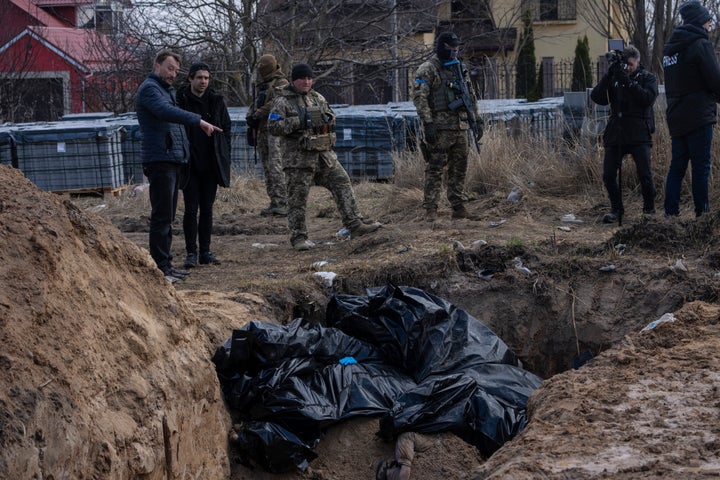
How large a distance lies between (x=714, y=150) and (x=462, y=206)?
261 centimetres

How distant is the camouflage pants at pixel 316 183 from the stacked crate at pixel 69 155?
5741mm

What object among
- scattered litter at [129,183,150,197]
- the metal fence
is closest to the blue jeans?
scattered litter at [129,183,150,197]

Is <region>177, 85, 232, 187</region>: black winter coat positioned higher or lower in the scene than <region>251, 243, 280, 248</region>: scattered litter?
higher

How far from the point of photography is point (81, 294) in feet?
12.1

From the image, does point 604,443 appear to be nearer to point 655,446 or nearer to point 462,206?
point 655,446

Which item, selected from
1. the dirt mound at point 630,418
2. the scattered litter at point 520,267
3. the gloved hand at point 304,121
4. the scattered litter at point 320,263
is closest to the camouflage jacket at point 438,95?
the gloved hand at point 304,121

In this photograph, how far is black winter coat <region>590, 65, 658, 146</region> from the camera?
309 inches

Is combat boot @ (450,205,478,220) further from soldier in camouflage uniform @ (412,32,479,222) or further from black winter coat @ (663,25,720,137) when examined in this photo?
black winter coat @ (663,25,720,137)

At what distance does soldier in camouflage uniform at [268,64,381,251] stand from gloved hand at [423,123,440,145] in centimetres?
99

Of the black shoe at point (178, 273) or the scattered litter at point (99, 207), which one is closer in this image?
the black shoe at point (178, 273)

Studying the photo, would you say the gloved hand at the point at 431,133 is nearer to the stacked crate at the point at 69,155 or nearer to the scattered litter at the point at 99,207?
the scattered litter at the point at 99,207

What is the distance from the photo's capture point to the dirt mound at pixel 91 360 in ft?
10.2

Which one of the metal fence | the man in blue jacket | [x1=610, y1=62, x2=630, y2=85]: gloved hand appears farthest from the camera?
the metal fence

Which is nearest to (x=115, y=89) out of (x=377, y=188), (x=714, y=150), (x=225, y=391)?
(x=377, y=188)
